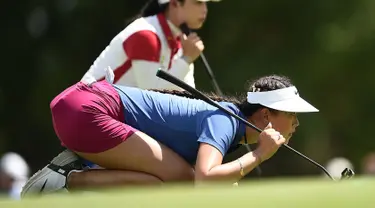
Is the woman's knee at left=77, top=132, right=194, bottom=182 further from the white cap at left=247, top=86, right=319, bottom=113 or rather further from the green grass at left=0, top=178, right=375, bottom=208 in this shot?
the green grass at left=0, top=178, right=375, bottom=208

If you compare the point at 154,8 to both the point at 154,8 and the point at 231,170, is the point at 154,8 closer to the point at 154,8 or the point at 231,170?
the point at 154,8

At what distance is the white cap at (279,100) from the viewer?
686cm

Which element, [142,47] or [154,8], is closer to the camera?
[142,47]

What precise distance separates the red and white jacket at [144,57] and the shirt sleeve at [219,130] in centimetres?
140

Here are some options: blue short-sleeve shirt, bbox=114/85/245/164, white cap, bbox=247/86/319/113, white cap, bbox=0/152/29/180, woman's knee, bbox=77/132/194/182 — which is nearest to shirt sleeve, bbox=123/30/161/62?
blue short-sleeve shirt, bbox=114/85/245/164

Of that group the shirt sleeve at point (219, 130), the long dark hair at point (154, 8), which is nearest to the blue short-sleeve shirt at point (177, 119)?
the shirt sleeve at point (219, 130)

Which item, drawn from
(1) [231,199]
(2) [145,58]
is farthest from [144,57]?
(1) [231,199]

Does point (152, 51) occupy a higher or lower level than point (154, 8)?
lower

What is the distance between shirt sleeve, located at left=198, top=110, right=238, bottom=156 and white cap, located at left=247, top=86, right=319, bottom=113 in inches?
10.6

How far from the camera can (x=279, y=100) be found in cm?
689

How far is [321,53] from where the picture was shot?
59.8ft

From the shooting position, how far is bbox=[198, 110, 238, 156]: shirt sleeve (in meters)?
6.49

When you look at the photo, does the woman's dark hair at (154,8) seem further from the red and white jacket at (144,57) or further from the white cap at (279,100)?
the white cap at (279,100)

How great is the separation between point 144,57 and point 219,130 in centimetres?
163
